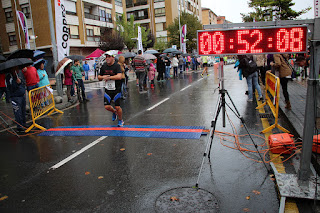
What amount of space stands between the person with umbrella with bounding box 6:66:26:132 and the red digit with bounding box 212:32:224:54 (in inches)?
236

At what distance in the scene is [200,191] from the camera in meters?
3.75

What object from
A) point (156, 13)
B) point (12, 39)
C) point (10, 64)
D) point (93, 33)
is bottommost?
→ point (10, 64)

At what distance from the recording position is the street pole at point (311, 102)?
10.8 feet

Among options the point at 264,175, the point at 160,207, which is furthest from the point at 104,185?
the point at 264,175

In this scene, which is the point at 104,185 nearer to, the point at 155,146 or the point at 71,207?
the point at 71,207

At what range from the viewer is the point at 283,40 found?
13.0 ft

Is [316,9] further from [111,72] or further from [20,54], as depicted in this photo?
[20,54]

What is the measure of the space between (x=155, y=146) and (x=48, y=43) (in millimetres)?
35815

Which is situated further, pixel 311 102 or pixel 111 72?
pixel 111 72

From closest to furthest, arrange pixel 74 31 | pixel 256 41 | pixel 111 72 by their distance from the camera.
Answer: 1. pixel 256 41
2. pixel 111 72
3. pixel 74 31

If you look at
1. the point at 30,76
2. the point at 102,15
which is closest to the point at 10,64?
the point at 30,76

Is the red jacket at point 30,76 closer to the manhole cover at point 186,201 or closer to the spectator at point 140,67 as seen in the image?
the spectator at point 140,67

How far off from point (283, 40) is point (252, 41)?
450 mm

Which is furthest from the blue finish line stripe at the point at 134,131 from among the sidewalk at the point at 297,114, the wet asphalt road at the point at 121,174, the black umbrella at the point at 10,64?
the sidewalk at the point at 297,114
